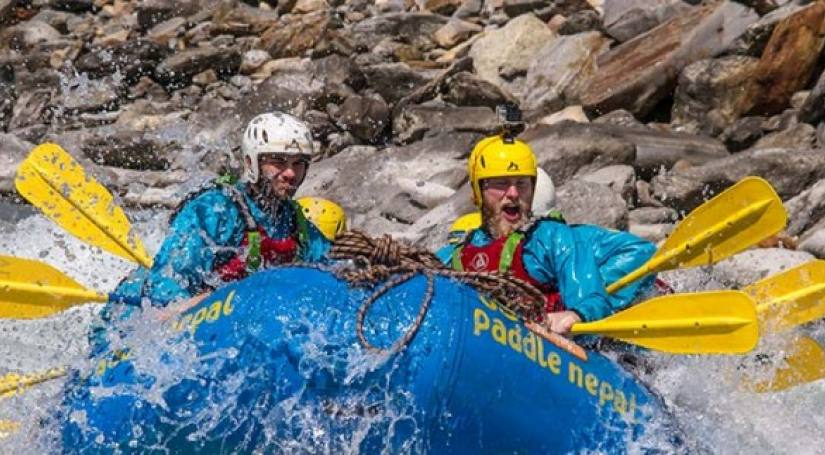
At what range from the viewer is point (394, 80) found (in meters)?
17.1

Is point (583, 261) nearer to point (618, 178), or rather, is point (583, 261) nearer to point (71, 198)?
point (71, 198)

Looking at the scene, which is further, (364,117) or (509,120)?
(364,117)

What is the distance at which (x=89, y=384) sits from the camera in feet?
15.1

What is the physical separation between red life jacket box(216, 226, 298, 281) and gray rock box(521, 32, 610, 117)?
10174 millimetres

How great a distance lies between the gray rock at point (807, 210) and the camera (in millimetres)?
10141

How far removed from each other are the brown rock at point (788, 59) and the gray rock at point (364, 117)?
4225 millimetres

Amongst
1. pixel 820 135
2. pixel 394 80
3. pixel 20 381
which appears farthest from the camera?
pixel 394 80

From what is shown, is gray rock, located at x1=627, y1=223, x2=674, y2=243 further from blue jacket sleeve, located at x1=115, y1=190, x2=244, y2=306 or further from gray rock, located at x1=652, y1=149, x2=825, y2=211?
blue jacket sleeve, located at x1=115, y1=190, x2=244, y2=306

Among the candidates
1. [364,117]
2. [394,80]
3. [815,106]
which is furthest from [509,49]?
[815,106]

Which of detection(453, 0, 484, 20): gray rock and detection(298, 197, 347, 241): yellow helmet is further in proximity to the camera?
detection(453, 0, 484, 20): gray rock

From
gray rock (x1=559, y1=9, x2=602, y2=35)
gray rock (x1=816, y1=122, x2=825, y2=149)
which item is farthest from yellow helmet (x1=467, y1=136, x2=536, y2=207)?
gray rock (x1=559, y1=9, x2=602, y2=35)

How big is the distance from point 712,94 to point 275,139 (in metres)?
9.54

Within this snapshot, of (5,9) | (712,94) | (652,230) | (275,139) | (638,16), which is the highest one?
(275,139)

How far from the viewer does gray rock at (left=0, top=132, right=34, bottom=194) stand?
532 inches
